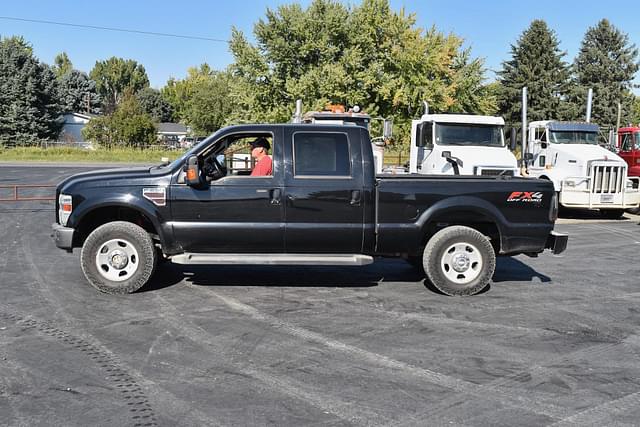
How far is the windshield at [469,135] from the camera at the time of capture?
15.1 m

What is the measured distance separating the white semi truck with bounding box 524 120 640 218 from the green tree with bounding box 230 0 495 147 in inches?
1077

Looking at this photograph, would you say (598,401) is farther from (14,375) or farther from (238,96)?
(238,96)

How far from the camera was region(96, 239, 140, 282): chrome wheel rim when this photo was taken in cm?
741

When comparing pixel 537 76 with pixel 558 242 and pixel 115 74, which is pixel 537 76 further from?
pixel 115 74

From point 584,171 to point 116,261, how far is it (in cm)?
1283

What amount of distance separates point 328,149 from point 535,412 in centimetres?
416

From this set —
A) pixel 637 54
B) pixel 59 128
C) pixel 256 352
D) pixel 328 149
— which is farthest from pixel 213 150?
pixel 637 54

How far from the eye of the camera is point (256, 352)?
5.43m

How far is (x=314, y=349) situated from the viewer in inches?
218

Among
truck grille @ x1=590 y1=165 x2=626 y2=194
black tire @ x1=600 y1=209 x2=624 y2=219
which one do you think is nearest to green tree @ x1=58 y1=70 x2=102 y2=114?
black tire @ x1=600 y1=209 x2=624 y2=219

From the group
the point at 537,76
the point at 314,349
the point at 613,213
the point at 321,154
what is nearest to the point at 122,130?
the point at 537,76

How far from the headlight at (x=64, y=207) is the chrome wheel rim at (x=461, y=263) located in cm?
452

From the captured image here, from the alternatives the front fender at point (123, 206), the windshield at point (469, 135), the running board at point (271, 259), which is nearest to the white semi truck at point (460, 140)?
the windshield at point (469, 135)

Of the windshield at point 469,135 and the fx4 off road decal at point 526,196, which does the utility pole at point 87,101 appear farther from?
the fx4 off road decal at point 526,196
